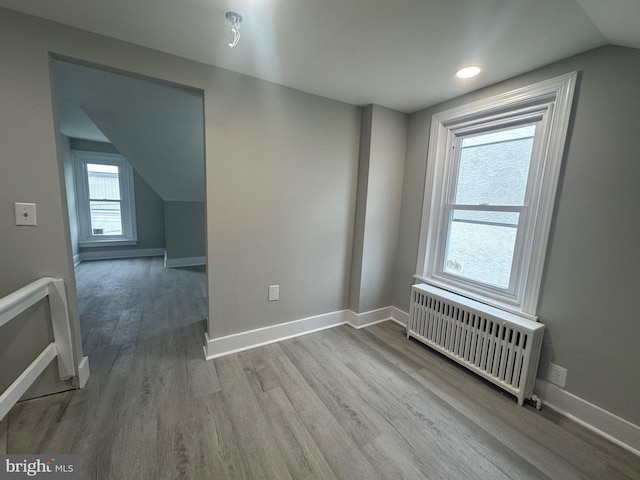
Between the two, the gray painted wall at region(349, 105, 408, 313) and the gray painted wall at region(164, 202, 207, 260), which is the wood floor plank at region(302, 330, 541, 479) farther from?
the gray painted wall at region(164, 202, 207, 260)

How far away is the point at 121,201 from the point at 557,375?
7031mm

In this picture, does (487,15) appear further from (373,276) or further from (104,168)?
(104,168)

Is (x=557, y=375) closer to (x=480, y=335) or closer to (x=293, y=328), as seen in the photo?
(x=480, y=335)

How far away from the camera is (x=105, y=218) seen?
527cm

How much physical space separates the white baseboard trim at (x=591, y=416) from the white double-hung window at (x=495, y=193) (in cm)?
50

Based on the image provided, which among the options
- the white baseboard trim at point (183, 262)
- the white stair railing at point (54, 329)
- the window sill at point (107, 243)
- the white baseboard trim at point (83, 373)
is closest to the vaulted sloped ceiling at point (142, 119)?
the white stair railing at point (54, 329)

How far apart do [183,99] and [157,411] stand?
8.42 ft

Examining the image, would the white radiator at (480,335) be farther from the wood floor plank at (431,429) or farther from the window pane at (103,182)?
the window pane at (103,182)

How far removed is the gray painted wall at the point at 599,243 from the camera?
137cm

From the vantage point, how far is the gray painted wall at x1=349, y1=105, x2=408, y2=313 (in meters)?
2.43

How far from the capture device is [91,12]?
51.3 inches

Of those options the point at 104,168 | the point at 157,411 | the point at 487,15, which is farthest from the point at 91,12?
the point at 104,168

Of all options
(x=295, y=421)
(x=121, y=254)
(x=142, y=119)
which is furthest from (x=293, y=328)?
(x=121, y=254)

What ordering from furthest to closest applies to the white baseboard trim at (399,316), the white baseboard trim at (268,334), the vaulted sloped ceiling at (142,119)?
the white baseboard trim at (399,316) < the vaulted sloped ceiling at (142,119) < the white baseboard trim at (268,334)
